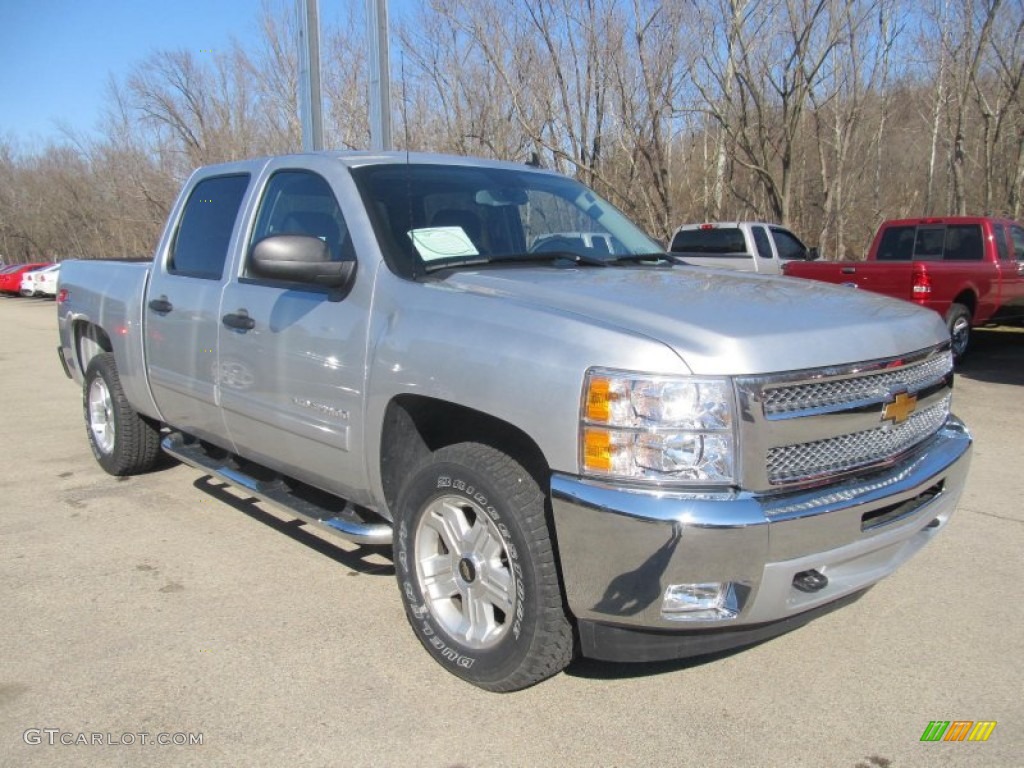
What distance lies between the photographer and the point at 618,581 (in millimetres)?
2385

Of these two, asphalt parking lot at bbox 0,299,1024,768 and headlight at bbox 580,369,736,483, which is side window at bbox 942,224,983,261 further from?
headlight at bbox 580,369,736,483

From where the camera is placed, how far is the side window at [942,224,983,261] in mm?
11117

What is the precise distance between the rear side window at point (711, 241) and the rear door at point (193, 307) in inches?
437

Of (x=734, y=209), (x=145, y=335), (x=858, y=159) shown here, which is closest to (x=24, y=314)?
(x=734, y=209)

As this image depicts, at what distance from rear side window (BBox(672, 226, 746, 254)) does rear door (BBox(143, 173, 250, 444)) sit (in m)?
11.1

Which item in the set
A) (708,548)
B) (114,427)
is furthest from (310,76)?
(708,548)

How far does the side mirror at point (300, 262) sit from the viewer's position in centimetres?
321

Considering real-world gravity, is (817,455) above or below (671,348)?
below

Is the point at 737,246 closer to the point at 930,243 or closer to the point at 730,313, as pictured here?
the point at 930,243

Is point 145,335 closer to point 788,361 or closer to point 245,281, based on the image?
point 245,281

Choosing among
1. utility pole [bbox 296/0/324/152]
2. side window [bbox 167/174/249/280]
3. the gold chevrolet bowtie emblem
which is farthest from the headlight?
utility pole [bbox 296/0/324/152]

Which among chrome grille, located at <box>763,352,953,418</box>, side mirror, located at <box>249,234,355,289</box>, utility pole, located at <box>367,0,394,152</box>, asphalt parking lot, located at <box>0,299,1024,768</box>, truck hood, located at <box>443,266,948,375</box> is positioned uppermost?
utility pole, located at <box>367,0,394,152</box>

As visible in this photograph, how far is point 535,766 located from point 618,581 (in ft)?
2.20

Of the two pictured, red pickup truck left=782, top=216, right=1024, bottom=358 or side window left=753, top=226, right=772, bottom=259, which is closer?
red pickup truck left=782, top=216, right=1024, bottom=358
